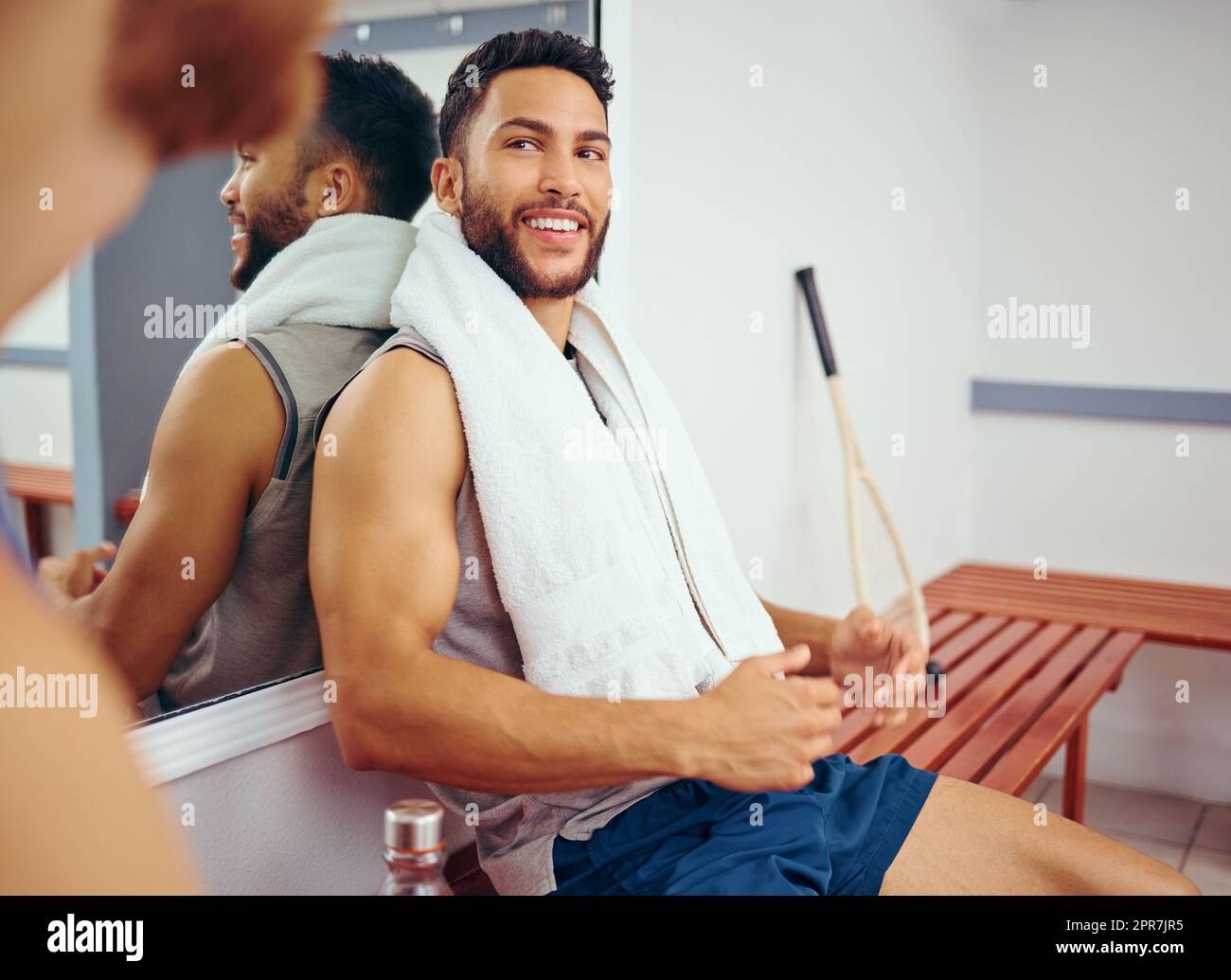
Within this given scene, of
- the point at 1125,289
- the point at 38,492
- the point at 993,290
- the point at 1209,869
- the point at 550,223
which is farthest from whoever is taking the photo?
the point at 993,290

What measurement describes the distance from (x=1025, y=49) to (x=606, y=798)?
9.63ft

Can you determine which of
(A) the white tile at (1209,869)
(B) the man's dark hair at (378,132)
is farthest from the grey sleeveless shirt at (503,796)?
(A) the white tile at (1209,869)

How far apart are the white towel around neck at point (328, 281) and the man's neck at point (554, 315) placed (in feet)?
0.54

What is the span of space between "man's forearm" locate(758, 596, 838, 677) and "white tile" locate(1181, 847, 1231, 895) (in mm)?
1569

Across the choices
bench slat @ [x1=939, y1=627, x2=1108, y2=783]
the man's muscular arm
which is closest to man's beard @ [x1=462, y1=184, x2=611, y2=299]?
the man's muscular arm

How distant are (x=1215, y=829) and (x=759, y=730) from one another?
8.13ft

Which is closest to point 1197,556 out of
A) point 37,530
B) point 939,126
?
point 939,126

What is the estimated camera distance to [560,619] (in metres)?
1.13

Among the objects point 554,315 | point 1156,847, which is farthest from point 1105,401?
point 554,315

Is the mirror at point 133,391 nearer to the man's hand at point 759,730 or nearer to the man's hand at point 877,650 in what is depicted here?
the man's hand at point 759,730

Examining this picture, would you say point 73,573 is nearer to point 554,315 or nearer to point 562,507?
point 562,507

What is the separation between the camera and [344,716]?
1.01 m

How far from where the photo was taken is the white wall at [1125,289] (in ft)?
10.2
